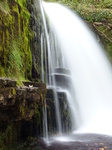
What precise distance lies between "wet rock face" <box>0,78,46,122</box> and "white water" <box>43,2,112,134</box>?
453 centimetres

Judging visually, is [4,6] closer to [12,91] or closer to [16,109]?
[12,91]

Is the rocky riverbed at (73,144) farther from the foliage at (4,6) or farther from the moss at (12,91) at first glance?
the foliage at (4,6)

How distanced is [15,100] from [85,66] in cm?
925

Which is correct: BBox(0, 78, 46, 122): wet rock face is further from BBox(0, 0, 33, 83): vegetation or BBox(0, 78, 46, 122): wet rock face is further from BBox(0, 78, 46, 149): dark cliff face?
BBox(0, 0, 33, 83): vegetation

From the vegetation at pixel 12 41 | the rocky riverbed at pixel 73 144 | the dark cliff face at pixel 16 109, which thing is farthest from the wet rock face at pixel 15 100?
the rocky riverbed at pixel 73 144

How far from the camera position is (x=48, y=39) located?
9625mm

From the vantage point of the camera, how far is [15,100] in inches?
148

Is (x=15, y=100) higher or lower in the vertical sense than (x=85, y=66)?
lower

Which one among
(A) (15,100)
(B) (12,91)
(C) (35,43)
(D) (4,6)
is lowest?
(A) (15,100)

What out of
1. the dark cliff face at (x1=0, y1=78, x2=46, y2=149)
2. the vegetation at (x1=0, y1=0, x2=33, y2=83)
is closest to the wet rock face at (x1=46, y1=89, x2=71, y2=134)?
the dark cliff face at (x1=0, y1=78, x2=46, y2=149)

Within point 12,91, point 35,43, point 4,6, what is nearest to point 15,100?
point 12,91

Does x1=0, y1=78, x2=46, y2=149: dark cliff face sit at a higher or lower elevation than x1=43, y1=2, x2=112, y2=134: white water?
lower

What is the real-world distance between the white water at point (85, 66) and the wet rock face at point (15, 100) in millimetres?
4531

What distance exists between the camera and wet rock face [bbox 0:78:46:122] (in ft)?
11.2
